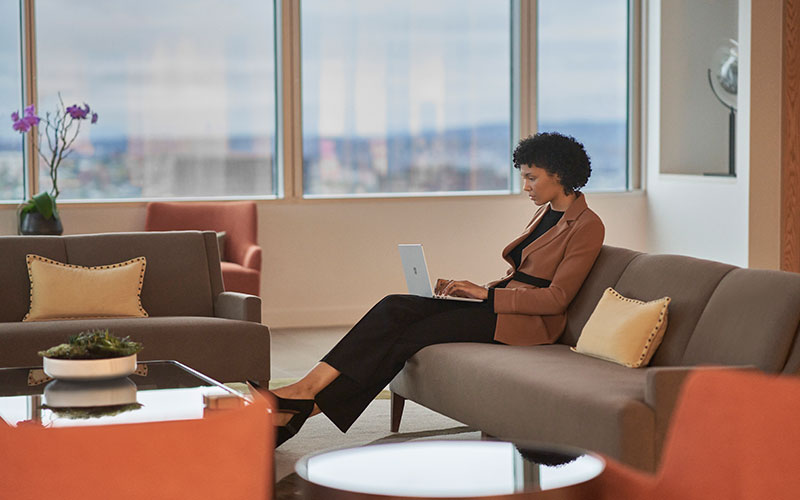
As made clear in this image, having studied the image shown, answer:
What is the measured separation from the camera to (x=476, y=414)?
379 centimetres

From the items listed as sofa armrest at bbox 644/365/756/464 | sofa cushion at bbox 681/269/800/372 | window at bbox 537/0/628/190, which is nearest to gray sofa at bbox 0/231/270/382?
sofa cushion at bbox 681/269/800/372

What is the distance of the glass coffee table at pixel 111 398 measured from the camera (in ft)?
10.1

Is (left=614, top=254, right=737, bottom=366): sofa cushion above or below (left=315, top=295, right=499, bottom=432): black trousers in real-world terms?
above

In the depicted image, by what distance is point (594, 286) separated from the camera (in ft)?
13.7

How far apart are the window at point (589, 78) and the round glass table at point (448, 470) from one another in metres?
6.17

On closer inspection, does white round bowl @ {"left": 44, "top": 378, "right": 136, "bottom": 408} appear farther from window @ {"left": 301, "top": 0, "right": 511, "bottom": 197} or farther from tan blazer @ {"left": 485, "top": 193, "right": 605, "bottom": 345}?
window @ {"left": 301, "top": 0, "right": 511, "bottom": 197}

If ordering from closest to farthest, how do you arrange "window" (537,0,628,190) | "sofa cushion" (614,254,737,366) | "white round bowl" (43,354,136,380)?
"white round bowl" (43,354,136,380), "sofa cushion" (614,254,737,366), "window" (537,0,628,190)

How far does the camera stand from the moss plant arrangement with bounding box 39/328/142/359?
350cm

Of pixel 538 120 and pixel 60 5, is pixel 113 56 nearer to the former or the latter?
pixel 60 5

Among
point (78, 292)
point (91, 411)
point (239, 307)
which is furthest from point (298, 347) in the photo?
point (91, 411)

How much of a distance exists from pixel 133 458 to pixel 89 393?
69.3 inches

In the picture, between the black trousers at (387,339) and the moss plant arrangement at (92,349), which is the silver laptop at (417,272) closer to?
the black trousers at (387,339)

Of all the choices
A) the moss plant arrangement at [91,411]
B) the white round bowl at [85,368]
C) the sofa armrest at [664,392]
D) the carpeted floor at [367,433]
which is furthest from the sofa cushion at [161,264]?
the sofa armrest at [664,392]

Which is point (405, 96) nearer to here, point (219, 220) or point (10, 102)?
point (219, 220)
